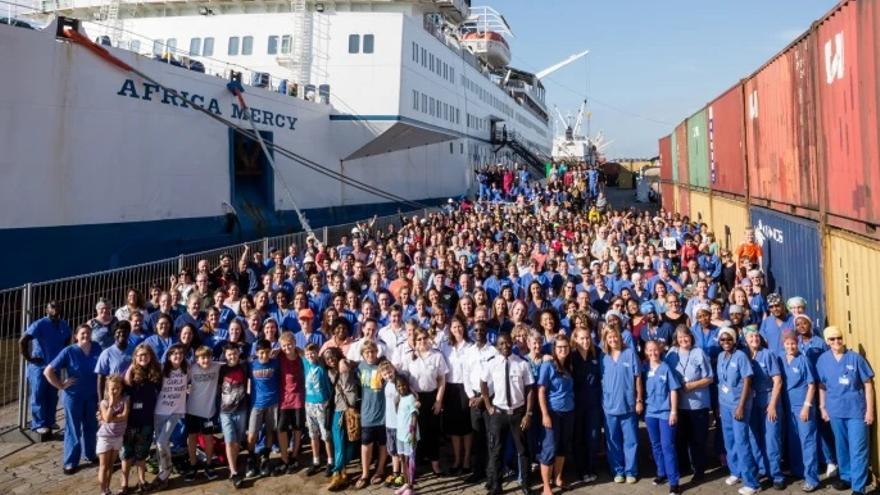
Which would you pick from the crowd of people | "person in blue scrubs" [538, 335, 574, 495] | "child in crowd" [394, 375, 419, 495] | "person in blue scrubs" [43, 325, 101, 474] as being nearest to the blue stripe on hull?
the crowd of people

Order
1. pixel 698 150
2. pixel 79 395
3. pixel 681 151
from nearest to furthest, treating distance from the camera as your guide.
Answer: pixel 79 395
pixel 698 150
pixel 681 151

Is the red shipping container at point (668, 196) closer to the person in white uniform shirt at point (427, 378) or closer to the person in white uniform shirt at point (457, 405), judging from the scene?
the person in white uniform shirt at point (457, 405)

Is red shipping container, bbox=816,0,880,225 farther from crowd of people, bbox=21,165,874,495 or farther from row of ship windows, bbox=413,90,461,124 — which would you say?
row of ship windows, bbox=413,90,461,124

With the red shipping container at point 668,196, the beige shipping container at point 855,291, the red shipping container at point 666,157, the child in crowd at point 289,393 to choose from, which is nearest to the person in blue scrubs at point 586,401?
the beige shipping container at point 855,291

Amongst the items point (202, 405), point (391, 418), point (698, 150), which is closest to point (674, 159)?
point (698, 150)

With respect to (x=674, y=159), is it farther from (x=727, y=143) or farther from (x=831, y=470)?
(x=831, y=470)

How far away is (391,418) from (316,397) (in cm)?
76

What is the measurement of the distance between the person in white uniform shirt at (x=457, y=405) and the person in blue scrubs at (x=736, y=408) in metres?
2.28

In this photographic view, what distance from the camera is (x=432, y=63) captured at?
26.1 m

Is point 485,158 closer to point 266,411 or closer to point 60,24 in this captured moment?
point 60,24

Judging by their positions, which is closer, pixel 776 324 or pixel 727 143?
pixel 776 324

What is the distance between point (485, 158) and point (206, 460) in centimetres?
3529

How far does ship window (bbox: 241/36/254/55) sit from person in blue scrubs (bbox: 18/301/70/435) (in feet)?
56.0

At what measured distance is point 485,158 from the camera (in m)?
40.4
